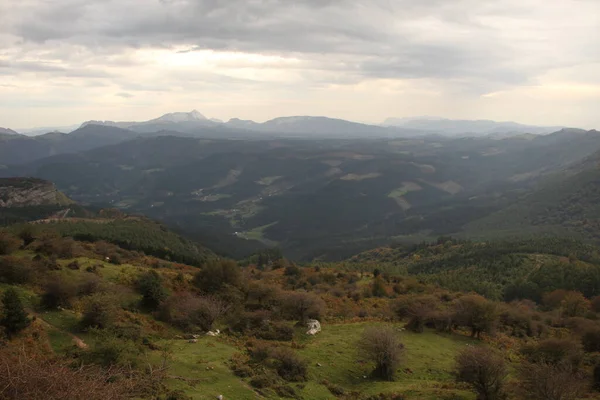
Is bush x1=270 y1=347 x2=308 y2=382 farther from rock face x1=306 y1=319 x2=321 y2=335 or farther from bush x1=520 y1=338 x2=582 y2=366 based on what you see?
bush x1=520 y1=338 x2=582 y2=366

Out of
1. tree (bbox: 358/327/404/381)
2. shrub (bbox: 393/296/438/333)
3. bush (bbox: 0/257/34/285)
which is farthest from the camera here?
shrub (bbox: 393/296/438/333)

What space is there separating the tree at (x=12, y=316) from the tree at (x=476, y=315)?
144ft

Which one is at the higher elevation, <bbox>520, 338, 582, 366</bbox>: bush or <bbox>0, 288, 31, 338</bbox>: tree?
<bbox>0, 288, 31, 338</bbox>: tree

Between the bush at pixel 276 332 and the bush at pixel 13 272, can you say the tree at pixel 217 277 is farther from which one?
the bush at pixel 13 272

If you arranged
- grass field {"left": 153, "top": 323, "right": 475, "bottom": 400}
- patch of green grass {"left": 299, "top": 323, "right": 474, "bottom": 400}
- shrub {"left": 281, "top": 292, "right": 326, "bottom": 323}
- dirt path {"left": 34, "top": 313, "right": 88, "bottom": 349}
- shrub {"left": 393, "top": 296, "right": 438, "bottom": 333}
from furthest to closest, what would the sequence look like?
1. shrub {"left": 393, "top": 296, "right": 438, "bottom": 333}
2. shrub {"left": 281, "top": 292, "right": 326, "bottom": 323}
3. patch of green grass {"left": 299, "top": 323, "right": 474, "bottom": 400}
4. dirt path {"left": 34, "top": 313, "right": 88, "bottom": 349}
5. grass field {"left": 153, "top": 323, "right": 475, "bottom": 400}

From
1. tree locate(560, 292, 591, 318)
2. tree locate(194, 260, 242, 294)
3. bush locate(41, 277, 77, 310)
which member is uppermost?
bush locate(41, 277, 77, 310)

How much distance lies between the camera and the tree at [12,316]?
83.1 ft

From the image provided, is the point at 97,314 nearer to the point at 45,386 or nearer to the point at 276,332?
the point at 276,332

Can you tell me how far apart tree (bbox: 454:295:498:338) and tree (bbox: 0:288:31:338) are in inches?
1722

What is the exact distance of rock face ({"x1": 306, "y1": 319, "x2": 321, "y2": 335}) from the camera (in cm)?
4181

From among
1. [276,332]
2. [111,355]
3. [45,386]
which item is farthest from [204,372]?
[45,386]

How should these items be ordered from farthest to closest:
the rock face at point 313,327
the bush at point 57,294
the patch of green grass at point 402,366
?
the rock face at point 313,327 → the bush at point 57,294 → the patch of green grass at point 402,366

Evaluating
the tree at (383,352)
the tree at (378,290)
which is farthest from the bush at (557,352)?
the tree at (378,290)

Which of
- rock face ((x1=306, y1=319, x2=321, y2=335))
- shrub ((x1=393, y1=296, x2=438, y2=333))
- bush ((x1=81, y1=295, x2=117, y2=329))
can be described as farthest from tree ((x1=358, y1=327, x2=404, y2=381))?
bush ((x1=81, y1=295, x2=117, y2=329))
